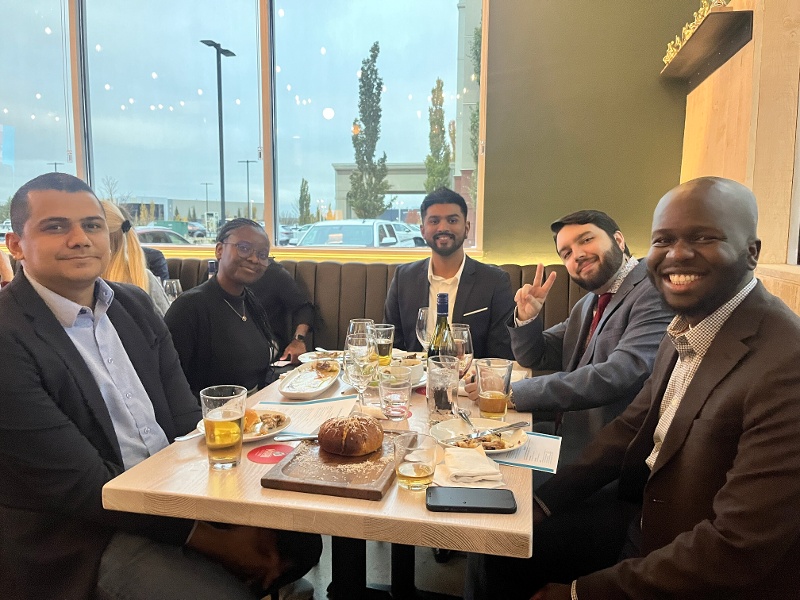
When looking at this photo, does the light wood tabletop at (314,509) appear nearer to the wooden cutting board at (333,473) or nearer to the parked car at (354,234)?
the wooden cutting board at (333,473)

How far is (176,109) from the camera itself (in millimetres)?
4969

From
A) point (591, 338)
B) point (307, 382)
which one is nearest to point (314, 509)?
point (307, 382)

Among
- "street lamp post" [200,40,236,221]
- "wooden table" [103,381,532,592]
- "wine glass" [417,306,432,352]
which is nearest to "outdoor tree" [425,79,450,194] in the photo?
"street lamp post" [200,40,236,221]

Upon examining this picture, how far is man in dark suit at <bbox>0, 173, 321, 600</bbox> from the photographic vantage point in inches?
49.9

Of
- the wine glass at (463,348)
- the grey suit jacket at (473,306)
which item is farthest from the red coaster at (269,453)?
the grey suit jacket at (473,306)

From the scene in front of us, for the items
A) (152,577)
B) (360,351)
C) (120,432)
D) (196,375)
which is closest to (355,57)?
(196,375)

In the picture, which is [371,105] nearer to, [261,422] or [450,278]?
[450,278]

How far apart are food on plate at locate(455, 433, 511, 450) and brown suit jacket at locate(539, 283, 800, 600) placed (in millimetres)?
325

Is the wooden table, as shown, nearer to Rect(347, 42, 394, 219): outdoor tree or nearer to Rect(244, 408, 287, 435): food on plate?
Rect(244, 408, 287, 435): food on plate

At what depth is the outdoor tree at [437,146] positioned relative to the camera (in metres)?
4.33

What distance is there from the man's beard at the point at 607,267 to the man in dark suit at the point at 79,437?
1440mm

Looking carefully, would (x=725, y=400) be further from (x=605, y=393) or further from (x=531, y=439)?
(x=605, y=393)

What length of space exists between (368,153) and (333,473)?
12.2ft

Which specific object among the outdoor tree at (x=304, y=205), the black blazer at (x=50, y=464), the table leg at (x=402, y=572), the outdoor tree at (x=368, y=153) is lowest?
the table leg at (x=402, y=572)
